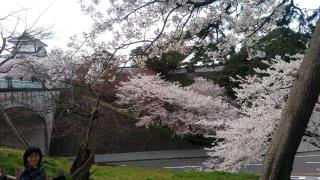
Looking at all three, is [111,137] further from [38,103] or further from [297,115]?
[297,115]

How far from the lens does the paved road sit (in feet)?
69.3

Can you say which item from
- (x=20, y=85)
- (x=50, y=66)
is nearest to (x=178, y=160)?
(x=50, y=66)

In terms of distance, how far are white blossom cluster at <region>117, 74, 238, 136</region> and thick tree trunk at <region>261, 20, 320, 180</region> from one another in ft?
76.6

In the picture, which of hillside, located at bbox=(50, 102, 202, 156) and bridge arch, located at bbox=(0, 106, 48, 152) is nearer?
bridge arch, located at bbox=(0, 106, 48, 152)

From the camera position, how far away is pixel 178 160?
86.7ft

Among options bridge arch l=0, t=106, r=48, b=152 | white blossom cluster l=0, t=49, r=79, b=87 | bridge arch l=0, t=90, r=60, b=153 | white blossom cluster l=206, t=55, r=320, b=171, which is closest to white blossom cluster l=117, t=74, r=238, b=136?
bridge arch l=0, t=90, r=60, b=153

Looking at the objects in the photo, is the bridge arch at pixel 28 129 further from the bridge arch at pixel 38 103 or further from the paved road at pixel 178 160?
the paved road at pixel 178 160

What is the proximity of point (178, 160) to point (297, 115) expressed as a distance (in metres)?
22.3

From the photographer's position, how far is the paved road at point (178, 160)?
832 inches

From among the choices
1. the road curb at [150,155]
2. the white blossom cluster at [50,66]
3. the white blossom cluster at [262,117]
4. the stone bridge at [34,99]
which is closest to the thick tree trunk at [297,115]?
the white blossom cluster at [262,117]

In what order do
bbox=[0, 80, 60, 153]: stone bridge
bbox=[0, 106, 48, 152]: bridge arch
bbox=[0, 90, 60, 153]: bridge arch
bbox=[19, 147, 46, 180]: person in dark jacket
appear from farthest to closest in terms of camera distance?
1. bbox=[0, 106, 48, 152]: bridge arch
2. bbox=[0, 80, 60, 153]: stone bridge
3. bbox=[0, 90, 60, 153]: bridge arch
4. bbox=[19, 147, 46, 180]: person in dark jacket

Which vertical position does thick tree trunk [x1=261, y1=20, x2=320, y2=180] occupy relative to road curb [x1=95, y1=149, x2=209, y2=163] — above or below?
above

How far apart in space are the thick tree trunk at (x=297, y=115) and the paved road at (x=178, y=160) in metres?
15.6

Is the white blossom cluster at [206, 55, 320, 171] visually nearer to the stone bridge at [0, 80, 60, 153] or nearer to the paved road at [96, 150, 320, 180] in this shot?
the paved road at [96, 150, 320, 180]
